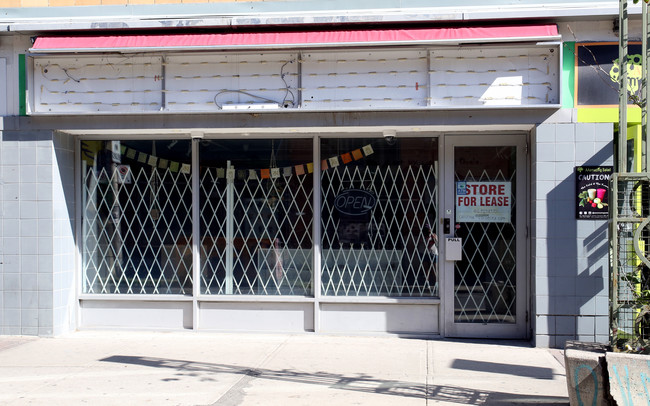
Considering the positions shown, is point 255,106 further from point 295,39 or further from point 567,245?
point 567,245

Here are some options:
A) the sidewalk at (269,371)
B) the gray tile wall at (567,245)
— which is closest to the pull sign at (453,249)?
the gray tile wall at (567,245)

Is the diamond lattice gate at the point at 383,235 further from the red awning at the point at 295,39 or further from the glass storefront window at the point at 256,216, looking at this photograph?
the red awning at the point at 295,39

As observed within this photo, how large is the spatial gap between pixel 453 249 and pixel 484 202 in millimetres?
712

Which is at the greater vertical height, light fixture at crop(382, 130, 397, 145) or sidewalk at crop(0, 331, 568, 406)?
light fixture at crop(382, 130, 397, 145)

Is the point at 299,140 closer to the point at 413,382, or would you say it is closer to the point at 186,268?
the point at 186,268

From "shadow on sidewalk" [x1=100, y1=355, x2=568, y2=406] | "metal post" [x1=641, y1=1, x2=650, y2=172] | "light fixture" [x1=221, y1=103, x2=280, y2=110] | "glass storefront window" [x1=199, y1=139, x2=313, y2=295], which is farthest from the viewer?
"glass storefront window" [x1=199, y1=139, x2=313, y2=295]

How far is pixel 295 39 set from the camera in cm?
810

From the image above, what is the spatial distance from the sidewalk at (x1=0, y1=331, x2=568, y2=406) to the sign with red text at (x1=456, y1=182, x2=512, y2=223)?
1.54m

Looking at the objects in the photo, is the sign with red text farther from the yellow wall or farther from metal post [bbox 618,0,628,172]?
the yellow wall

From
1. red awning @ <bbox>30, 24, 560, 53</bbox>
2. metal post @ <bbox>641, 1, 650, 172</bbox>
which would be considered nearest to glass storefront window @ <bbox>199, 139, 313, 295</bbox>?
red awning @ <bbox>30, 24, 560, 53</bbox>

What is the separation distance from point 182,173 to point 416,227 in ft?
10.4

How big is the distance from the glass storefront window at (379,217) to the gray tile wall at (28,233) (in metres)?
3.44

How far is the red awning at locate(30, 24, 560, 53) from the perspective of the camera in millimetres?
7848

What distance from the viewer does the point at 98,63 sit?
336 inches
